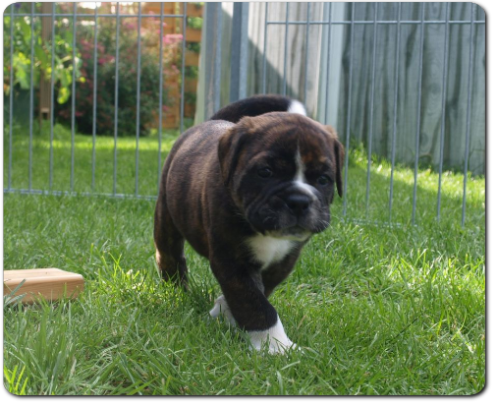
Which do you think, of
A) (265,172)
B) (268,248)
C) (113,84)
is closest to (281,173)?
(265,172)

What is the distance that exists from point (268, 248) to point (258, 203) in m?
0.29

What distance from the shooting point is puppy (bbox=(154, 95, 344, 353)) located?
2.38 m

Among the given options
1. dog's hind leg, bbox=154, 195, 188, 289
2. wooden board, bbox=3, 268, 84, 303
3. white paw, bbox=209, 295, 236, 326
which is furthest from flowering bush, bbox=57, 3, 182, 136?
white paw, bbox=209, 295, 236, 326

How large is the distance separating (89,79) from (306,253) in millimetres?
10034

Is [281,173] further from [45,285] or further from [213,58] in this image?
[213,58]

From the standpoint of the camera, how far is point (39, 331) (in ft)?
7.54

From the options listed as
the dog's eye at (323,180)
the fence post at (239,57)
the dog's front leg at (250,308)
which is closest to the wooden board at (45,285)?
the dog's front leg at (250,308)

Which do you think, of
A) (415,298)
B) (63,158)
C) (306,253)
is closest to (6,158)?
(63,158)

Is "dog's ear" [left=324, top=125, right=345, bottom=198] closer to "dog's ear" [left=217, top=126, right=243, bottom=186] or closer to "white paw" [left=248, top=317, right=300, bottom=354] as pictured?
"dog's ear" [left=217, top=126, right=243, bottom=186]

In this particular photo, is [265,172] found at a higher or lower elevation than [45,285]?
higher

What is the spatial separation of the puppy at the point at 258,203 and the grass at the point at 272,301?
6.7 inches

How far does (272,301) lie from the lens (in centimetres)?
314

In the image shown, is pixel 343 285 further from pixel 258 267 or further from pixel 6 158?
pixel 6 158

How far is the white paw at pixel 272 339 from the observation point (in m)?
2.47
